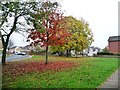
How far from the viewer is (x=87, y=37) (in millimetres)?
56719

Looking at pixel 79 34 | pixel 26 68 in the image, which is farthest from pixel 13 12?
pixel 79 34

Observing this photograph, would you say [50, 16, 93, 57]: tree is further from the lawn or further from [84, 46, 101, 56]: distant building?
the lawn

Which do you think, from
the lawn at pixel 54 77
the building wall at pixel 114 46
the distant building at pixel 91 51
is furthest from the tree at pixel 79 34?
the building wall at pixel 114 46

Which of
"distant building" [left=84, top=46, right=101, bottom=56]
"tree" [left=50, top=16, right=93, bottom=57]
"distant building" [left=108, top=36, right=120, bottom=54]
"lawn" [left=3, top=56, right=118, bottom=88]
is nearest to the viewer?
"lawn" [left=3, top=56, right=118, bottom=88]

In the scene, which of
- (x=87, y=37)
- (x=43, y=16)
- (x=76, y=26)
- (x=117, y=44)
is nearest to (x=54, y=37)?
(x=43, y=16)

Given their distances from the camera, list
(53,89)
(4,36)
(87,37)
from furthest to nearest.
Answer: (87,37), (4,36), (53,89)

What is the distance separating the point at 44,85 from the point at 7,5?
6420mm

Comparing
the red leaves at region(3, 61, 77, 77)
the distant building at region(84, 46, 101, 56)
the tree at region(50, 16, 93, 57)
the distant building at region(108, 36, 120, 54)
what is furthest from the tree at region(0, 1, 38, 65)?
the distant building at region(108, 36, 120, 54)

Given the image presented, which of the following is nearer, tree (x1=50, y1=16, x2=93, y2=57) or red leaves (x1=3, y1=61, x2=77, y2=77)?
red leaves (x1=3, y1=61, x2=77, y2=77)

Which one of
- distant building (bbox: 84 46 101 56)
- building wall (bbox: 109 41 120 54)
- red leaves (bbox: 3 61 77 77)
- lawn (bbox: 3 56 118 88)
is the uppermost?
building wall (bbox: 109 41 120 54)

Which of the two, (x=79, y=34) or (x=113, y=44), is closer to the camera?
(x=79, y=34)

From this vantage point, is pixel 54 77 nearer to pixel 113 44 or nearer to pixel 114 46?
pixel 114 46

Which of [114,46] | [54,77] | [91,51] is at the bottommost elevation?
[54,77]

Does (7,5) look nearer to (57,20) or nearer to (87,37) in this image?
(57,20)
